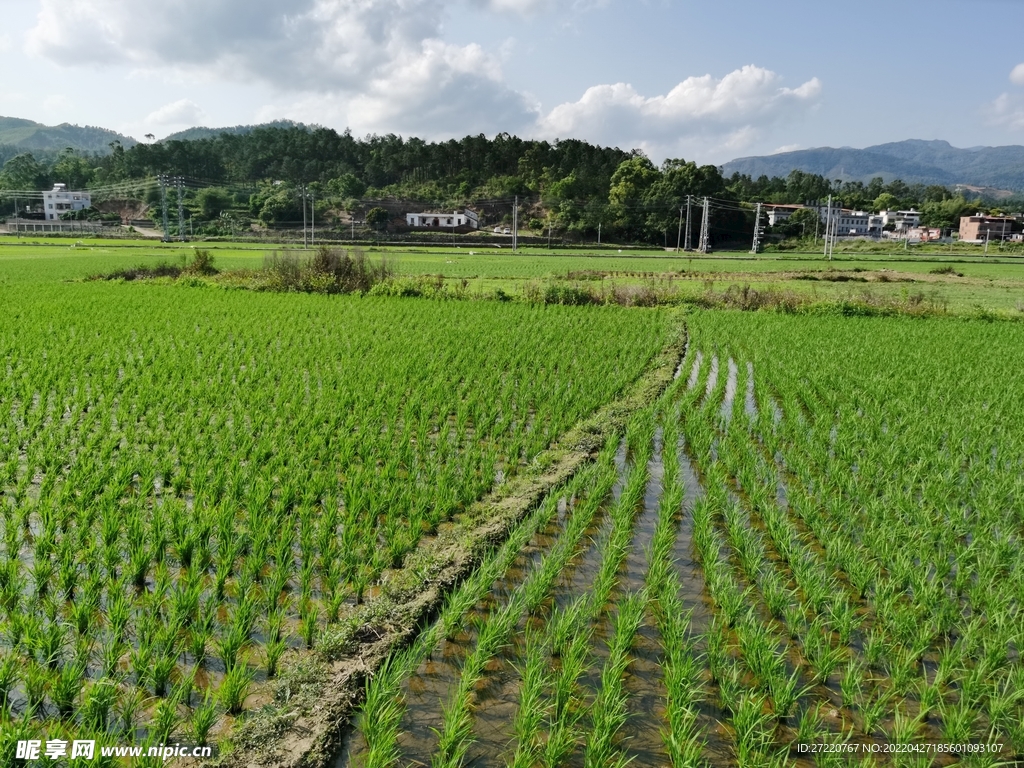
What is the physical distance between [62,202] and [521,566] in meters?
83.2

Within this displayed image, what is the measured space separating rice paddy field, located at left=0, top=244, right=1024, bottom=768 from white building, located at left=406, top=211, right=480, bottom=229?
195 feet

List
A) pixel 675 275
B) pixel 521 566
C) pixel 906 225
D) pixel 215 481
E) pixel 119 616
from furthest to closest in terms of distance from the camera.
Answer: pixel 906 225
pixel 675 275
pixel 215 481
pixel 521 566
pixel 119 616

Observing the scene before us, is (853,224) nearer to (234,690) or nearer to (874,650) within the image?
(874,650)

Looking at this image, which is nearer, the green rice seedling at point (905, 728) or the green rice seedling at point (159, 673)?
the green rice seedling at point (905, 728)

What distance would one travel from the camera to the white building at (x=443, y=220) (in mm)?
66125

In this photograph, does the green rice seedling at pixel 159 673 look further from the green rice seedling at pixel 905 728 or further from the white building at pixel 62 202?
the white building at pixel 62 202

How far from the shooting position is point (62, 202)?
69000 mm

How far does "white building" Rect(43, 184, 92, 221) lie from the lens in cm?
6806

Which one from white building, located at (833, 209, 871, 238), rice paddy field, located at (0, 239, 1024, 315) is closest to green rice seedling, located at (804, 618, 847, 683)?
rice paddy field, located at (0, 239, 1024, 315)

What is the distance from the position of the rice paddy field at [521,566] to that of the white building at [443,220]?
59.3m

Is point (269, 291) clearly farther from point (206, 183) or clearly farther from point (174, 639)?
point (206, 183)

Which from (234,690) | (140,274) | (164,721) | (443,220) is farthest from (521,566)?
(443,220)

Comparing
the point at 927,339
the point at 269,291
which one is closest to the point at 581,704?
the point at 927,339

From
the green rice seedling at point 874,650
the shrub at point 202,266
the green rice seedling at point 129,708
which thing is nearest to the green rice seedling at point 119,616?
the green rice seedling at point 129,708
